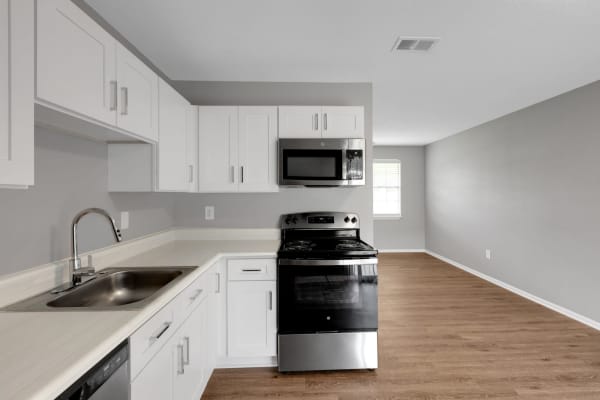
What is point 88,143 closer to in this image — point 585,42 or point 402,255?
point 585,42

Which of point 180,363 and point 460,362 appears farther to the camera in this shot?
point 460,362

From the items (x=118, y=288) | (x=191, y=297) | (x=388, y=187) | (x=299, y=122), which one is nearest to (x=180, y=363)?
(x=191, y=297)

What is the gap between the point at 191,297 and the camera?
1.69 meters

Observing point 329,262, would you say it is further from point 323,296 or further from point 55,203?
point 55,203

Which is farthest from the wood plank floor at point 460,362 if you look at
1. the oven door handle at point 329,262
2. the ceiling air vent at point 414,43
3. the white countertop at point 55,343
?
the ceiling air vent at point 414,43

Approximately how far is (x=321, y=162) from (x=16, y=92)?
6.46 feet

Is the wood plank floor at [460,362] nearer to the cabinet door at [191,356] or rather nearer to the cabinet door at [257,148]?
the cabinet door at [191,356]

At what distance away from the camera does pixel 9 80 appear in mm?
885

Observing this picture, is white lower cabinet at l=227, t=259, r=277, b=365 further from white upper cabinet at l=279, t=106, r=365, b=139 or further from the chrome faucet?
white upper cabinet at l=279, t=106, r=365, b=139

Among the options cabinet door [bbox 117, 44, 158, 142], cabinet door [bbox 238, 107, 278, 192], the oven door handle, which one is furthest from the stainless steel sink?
cabinet door [bbox 238, 107, 278, 192]

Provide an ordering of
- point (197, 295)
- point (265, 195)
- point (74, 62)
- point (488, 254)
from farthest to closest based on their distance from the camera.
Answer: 1. point (488, 254)
2. point (265, 195)
3. point (197, 295)
4. point (74, 62)

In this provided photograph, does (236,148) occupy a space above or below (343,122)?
below

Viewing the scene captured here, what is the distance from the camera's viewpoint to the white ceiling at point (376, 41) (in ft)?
5.96

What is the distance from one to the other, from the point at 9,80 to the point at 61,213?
2.89 ft
